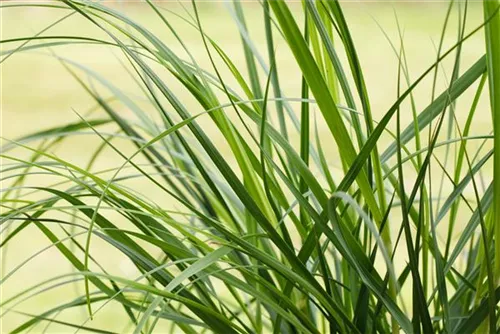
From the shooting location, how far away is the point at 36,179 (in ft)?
6.79

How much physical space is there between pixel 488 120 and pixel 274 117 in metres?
0.58

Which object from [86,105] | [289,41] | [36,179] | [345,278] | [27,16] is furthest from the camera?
[27,16]

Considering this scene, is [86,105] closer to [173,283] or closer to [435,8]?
[435,8]

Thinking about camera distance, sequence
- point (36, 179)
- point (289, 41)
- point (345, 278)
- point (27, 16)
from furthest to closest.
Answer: point (27, 16), point (36, 179), point (345, 278), point (289, 41)

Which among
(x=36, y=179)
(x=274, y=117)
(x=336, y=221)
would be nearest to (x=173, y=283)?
(x=336, y=221)

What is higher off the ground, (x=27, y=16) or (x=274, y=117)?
(x=27, y=16)

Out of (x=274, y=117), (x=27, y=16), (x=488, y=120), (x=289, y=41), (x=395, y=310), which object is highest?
(x=27, y=16)

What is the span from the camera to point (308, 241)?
1.50 feet

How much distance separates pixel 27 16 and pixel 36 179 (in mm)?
788

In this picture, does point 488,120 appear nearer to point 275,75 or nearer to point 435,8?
point 435,8

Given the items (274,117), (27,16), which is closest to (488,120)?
(274,117)

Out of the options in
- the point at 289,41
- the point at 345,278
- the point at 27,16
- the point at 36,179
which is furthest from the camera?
the point at 27,16

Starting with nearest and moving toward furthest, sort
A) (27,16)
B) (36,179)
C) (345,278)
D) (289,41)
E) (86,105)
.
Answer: (289,41), (345,278), (36,179), (86,105), (27,16)

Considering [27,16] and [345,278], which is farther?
[27,16]
